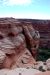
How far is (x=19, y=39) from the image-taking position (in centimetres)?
2238

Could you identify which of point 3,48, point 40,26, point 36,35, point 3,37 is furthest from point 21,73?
point 40,26

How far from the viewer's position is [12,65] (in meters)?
20.9

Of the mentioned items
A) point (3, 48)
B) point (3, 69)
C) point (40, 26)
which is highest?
point (3, 48)

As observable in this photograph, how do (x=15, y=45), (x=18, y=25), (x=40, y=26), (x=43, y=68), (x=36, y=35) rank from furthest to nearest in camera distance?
(x=40, y=26) → (x=36, y=35) → (x=18, y=25) → (x=15, y=45) → (x=43, y=68)

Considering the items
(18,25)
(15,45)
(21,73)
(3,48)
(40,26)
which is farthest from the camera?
(40,26)

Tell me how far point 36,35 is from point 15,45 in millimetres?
6126

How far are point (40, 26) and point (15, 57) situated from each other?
1517 inches

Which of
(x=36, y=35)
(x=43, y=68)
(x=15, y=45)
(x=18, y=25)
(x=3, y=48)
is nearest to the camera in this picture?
(x=43, y=68)

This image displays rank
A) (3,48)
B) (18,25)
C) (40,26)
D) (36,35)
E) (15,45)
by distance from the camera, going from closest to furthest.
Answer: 1. (3,48)
2. (15,45)
3. (18,25)
4. (36,35)
5. (40,26)

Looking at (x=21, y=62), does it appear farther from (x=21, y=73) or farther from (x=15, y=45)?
(x=21, y=73)

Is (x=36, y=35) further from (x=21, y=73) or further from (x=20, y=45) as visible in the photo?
(x=21, y=73)

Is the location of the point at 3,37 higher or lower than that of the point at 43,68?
higher

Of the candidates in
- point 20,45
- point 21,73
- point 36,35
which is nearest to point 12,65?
point 20,45

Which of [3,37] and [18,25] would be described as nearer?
[3,37]
